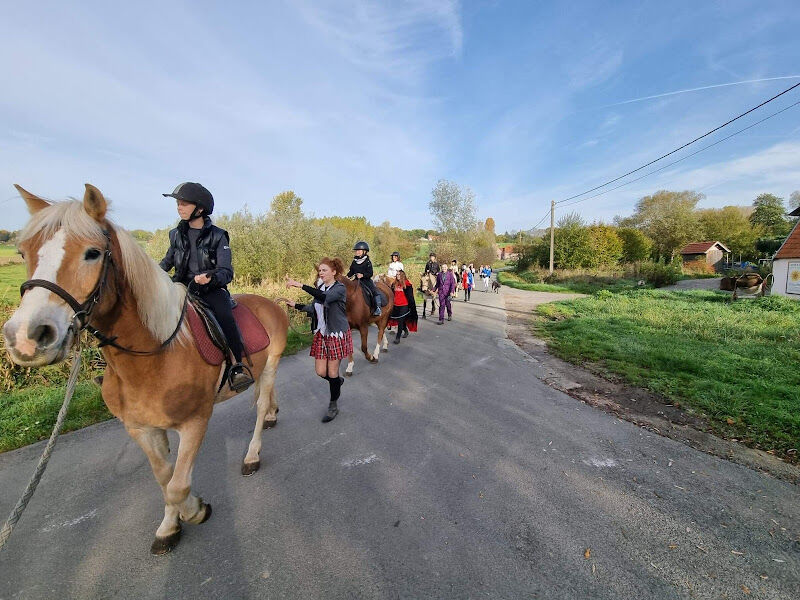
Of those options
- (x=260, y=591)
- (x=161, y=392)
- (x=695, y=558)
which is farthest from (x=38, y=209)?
(x=695, y=558)

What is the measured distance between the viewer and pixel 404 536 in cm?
234

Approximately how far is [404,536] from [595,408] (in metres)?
3.48

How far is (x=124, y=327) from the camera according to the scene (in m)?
2.03

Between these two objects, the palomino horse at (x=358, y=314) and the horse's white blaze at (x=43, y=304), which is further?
the palomino horse at (x=358, y=314)

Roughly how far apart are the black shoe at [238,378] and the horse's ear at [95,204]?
57.3 inches

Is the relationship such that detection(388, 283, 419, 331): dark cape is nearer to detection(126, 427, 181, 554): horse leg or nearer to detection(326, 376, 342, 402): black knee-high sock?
detection(326, 376, 342, 402): black knee-high sock

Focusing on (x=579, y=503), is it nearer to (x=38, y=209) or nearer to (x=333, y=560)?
(x=333, y=560)

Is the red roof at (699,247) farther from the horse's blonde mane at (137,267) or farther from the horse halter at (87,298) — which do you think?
the horse halter at (87,298)

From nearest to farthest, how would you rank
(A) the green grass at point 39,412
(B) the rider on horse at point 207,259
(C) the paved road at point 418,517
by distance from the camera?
(C) the paved road at point 418,517, (B) the rider on horse at point 207,259, (A) the green grass at point 39,412

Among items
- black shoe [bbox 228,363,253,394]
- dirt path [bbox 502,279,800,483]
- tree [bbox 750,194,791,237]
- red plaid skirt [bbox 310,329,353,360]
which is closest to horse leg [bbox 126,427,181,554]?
black shoe [bbox 228,363,253,394]

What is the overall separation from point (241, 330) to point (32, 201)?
1.66 m

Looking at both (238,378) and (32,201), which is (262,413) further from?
(32,201)

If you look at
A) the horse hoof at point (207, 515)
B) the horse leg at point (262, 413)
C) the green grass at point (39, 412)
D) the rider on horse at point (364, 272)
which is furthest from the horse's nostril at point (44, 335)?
the rider on horse at point (364, 272)

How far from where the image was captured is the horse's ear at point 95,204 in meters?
1.73
